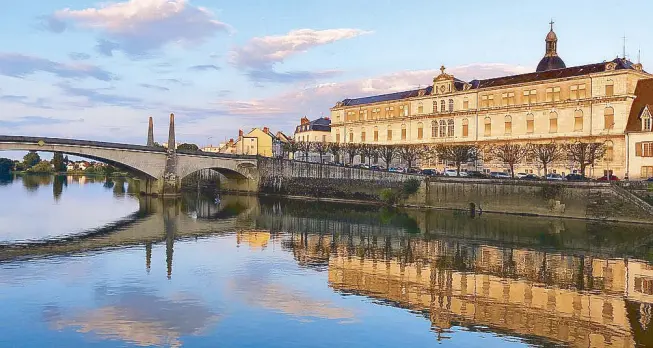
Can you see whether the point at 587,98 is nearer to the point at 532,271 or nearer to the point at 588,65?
the point at 588,65

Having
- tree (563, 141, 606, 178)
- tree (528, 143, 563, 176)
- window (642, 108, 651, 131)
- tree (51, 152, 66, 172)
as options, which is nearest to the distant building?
tree (528, 143, 563, 176)

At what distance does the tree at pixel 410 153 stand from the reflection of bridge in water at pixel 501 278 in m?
26.6

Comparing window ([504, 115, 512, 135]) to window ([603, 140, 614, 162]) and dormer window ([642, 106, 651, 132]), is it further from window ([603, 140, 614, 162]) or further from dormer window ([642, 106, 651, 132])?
dormer window ([642, 106, 651, 132])

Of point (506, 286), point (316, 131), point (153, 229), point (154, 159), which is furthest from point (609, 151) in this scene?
point (316, 131)

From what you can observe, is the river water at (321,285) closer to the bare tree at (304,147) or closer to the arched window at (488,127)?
the arched window at (488,127)

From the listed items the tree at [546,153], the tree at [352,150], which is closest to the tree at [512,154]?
the tree at [546,153]

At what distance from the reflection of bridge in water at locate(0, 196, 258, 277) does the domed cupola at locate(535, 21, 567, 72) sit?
3796cm

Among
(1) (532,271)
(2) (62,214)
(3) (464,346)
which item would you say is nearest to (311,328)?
(3) (464,346)

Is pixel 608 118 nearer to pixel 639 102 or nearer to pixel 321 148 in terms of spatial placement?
pixel 639 102

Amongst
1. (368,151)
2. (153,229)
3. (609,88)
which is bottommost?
(153,229)

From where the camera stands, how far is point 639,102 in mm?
50062

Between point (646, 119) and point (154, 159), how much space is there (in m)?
45.1

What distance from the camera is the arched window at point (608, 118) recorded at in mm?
51281

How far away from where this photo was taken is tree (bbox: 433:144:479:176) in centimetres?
5681
